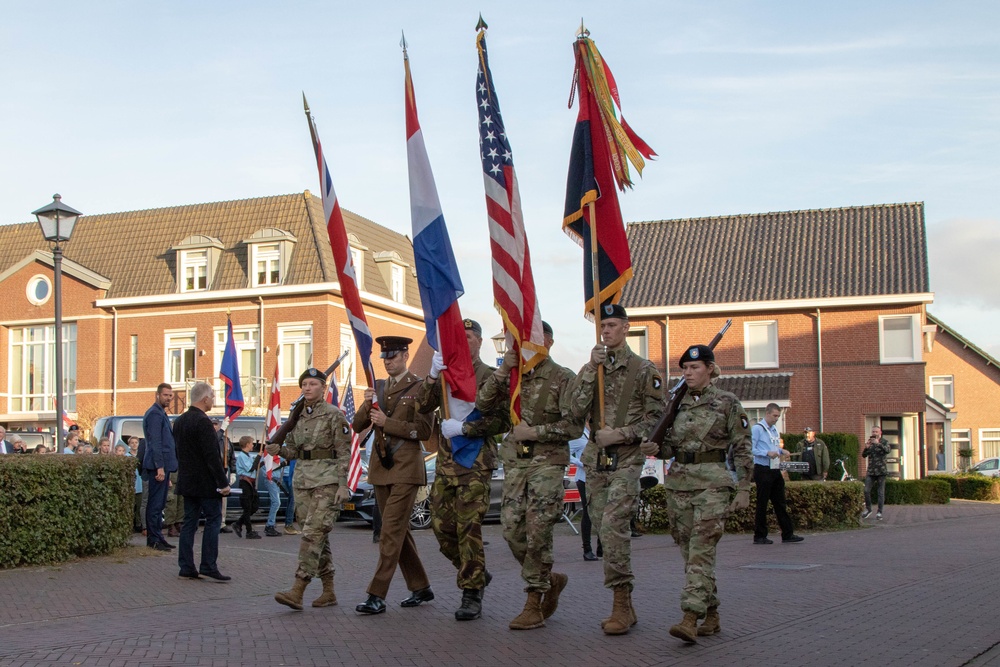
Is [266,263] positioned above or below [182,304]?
above

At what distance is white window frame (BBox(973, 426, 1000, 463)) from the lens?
55312 millimetres

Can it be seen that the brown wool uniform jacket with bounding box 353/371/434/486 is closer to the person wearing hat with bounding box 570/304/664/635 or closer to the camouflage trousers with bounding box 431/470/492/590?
the camouflage trousers with bounding box 431/470/492/590

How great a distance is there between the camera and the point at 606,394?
7.85 meters

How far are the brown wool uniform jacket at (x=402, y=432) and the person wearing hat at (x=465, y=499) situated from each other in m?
0.18

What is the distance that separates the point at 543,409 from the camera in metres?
7.99

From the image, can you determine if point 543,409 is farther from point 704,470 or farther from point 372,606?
point 372,606

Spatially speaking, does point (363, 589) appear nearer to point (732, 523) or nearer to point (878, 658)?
point (878, 658)

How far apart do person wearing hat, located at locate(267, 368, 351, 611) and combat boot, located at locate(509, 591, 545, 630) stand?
183 centimetres

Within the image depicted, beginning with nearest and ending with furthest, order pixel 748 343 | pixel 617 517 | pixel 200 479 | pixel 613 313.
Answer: pixel 617 517
pixel 613 313
pixel 200 479
pixel 748 343

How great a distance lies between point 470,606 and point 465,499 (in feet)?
2.58

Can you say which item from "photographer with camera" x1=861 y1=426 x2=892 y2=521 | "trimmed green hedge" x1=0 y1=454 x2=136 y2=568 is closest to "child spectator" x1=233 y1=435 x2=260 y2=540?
"trimmed green hedge" x1=0 y1=454 x2=136 y2=568

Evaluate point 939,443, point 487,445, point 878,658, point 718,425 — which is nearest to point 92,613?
point 487,445

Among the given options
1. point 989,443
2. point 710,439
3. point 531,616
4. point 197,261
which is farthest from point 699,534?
point 989,443

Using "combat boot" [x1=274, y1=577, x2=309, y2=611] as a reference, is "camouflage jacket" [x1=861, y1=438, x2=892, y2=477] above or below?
above
